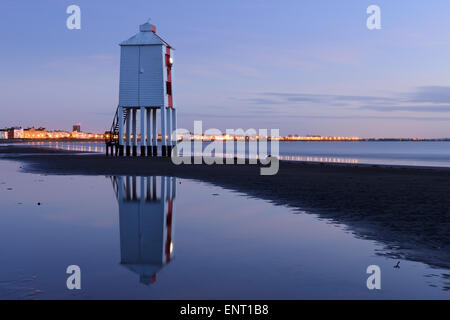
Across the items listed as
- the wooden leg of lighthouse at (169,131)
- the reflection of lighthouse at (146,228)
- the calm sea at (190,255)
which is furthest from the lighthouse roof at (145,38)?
the calm sea at (190,255)

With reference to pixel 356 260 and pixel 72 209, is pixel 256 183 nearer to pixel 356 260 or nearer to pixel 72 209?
pixel 72 209

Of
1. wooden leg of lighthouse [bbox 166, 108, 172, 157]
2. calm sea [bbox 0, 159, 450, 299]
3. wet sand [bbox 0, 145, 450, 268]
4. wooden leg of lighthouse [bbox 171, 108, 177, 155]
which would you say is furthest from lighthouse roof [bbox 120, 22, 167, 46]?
calm sea [bbox 0, 159, 450, 299]

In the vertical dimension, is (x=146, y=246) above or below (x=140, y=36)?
below

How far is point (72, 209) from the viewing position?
15.6m

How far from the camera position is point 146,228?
12.3 m

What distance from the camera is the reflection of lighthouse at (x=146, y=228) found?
8836 mm

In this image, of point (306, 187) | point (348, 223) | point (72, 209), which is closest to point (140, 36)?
point (306, 187)

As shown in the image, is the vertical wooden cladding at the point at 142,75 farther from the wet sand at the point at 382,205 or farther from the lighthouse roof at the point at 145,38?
the wet sand at the point at 382,205

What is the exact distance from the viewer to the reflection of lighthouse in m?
8.84

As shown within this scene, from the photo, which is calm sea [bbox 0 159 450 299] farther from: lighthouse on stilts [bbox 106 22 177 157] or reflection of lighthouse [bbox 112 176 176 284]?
lighthouse on stilts [bbox 106 22 177 157]

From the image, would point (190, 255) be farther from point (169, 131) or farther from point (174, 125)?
point (174, 125)

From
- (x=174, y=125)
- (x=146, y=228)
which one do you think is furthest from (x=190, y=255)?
(x=174, y=125)

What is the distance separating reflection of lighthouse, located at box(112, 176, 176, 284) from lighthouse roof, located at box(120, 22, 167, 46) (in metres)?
31.3
